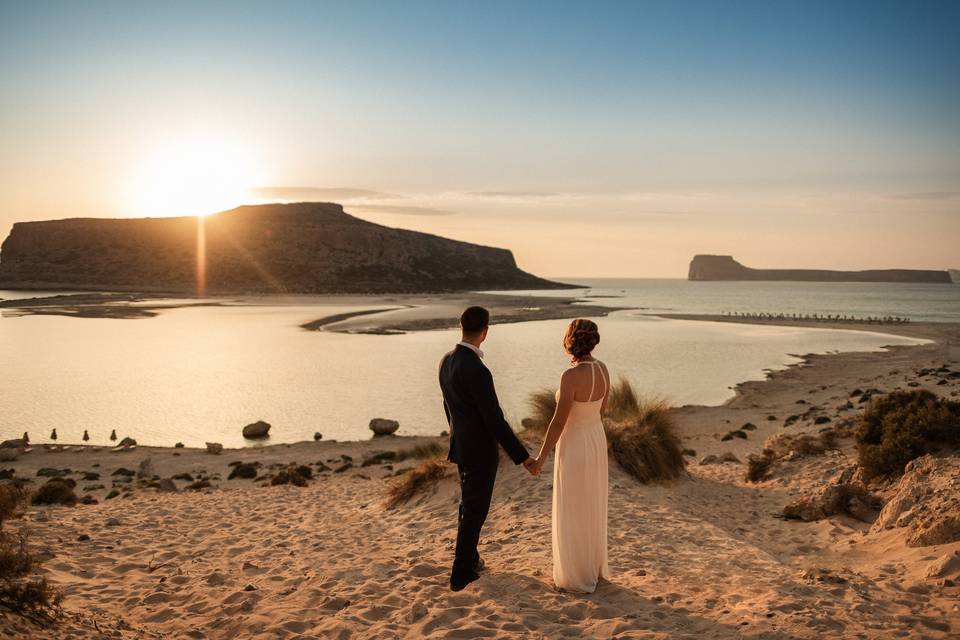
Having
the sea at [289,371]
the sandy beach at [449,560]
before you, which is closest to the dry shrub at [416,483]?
the sandy beach at [449,560]

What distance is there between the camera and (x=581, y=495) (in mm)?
5328

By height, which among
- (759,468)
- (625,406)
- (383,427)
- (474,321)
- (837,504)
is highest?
(474,321)

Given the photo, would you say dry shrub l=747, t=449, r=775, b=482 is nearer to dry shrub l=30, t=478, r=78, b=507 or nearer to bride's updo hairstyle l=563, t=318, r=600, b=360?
bride's updo hairstyle l=563, t=318, r=600, b=360

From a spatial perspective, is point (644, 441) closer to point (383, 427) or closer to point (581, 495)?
point (581, 495)

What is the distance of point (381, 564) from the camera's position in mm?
7070

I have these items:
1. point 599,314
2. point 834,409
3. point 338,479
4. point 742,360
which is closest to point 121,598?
point 338,479

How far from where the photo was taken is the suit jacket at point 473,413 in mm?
5160

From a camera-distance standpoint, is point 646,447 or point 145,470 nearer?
point 646,447

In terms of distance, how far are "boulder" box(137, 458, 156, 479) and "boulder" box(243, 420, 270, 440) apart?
445cm

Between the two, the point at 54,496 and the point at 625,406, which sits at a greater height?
the point at 625,406

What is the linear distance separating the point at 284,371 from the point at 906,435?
26566mm

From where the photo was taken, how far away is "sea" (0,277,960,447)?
21.5 meters

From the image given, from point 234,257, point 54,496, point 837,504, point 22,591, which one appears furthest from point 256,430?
point 234,257

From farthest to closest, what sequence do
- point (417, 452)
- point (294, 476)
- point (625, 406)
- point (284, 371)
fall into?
point (284, 371) < point (417, 452) < point (294, 476) < point (625, 406)
